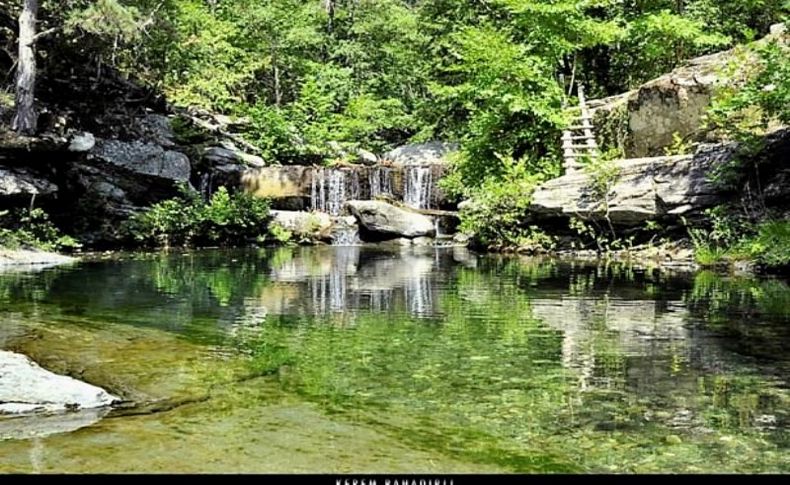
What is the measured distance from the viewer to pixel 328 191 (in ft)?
88.3

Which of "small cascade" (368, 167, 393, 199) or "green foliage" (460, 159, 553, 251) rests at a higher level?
"small cascade" (368, 167, 393, 199)

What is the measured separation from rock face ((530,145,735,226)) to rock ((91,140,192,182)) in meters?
11.6

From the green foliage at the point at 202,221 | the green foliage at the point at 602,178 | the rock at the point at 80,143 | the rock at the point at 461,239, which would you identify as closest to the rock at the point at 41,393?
the green foliage at the point at 602,178

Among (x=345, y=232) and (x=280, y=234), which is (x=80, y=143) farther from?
(x=345, y=232)

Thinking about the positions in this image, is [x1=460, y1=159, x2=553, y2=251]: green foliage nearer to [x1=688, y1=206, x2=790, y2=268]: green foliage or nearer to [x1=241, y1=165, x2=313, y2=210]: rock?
[x1=688, y1=206, x2=790, y2=268]: green foliage

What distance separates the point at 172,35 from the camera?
73.7ft

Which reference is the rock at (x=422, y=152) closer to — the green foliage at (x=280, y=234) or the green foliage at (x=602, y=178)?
the green foliage at (x=280, y=234)

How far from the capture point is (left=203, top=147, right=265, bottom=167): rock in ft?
87.7

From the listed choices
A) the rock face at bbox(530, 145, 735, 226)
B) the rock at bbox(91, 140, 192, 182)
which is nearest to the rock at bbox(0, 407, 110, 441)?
the rock face at bbox(530, 145, 735, 226)

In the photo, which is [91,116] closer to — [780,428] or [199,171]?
[199,171]

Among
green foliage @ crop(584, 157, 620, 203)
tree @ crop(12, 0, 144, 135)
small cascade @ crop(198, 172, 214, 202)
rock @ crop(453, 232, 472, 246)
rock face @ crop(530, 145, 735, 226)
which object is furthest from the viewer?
small cascade @ crop(198, 172, 214, 202)

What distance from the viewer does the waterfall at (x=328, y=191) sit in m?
26.8

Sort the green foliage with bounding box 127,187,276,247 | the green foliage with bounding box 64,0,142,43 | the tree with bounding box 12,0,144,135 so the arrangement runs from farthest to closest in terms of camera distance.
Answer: the green foliage with bounding box 127,187,276,247 → the green foliage with bounding box 64,0,142,43 → the tree with bounding box 12,0,144,135
